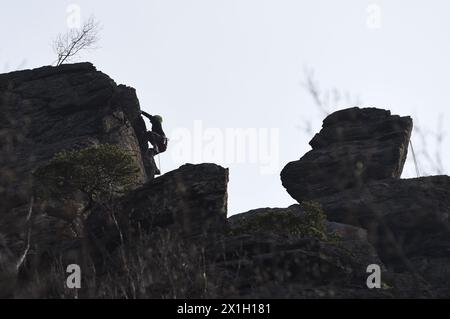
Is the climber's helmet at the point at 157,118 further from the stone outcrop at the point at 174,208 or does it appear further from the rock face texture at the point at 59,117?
the stone outcrop at the point at 174,208

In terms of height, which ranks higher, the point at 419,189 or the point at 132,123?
the point at 132,123

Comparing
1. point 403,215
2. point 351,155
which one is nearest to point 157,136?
point 351,155

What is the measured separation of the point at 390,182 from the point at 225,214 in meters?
14.1

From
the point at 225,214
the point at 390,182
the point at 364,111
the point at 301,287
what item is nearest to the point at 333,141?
the point at 364,111

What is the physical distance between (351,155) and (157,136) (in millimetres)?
11354

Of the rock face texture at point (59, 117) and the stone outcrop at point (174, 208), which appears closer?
the stone outcrop at point (174, 208)

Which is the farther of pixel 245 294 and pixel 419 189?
pixel 419 189

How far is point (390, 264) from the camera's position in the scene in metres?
40.2

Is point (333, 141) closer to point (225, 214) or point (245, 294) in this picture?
point (225, 214)

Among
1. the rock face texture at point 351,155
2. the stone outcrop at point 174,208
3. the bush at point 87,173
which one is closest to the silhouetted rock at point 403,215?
the rock face texture at point 351,155

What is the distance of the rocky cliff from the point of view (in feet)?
84.4

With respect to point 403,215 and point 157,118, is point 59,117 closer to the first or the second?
point 157,118

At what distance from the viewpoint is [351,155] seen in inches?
1865

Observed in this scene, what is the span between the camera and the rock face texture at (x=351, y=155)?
46625 mm
